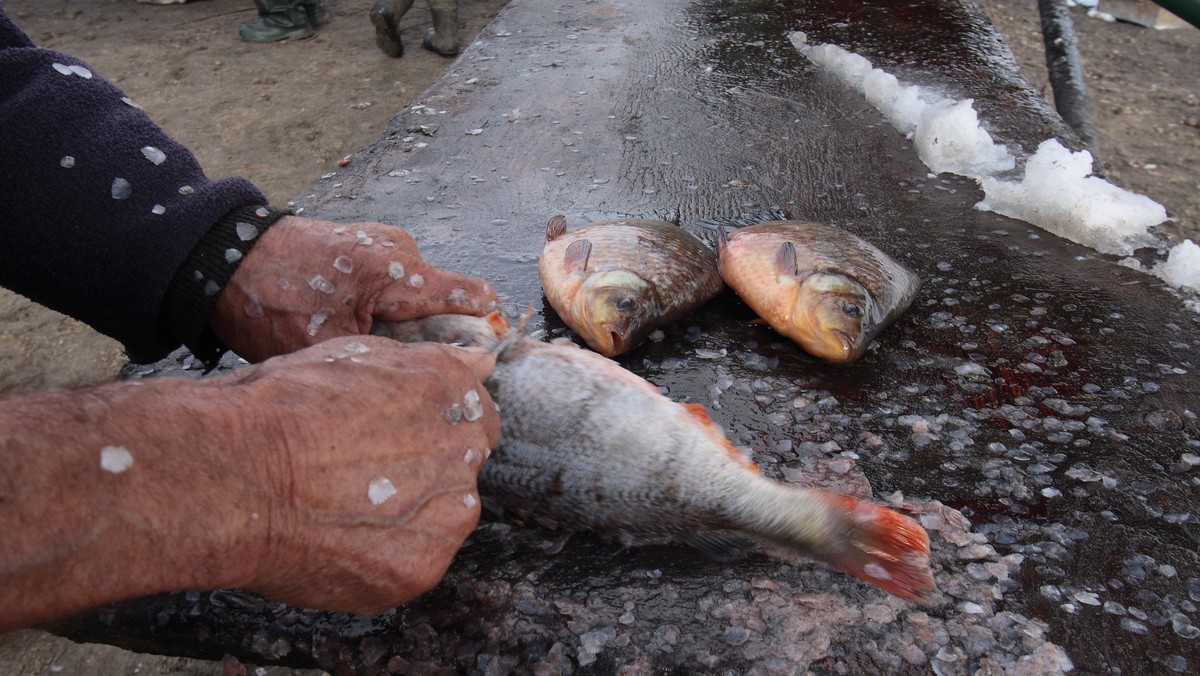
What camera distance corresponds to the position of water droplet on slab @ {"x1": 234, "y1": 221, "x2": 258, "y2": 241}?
87.0 inches

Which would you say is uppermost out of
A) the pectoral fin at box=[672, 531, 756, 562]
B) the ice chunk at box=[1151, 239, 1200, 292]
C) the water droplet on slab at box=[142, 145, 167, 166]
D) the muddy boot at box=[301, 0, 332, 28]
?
the water droplet on slab at box=[142, 145, 167, 166]

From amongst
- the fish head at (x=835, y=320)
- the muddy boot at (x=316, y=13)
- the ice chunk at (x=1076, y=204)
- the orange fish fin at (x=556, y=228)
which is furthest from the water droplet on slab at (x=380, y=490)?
the muddy boot at (x=316, y=13)

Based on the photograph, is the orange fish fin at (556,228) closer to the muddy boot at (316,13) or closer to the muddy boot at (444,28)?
the muddy boot at (444,28)

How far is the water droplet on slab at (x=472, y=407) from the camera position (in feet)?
5.65

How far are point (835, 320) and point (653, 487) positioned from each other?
0.89 meters

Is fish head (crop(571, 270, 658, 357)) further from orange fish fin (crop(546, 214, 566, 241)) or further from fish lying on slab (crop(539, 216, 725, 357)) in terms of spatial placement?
orange fish fin (crop(546, 214, 566, 241))

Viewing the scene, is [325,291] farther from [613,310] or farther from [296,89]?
[296,89]

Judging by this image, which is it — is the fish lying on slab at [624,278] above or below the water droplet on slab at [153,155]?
below

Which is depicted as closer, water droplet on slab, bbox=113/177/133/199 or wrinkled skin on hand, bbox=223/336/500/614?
wrinkled skin on hand, bbox=223/336/500/614

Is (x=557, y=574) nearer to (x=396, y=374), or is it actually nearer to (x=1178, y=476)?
(x=396, y=374)

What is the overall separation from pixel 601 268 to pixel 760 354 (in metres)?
0.58

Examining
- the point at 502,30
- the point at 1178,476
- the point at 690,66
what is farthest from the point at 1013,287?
the point at 502,30

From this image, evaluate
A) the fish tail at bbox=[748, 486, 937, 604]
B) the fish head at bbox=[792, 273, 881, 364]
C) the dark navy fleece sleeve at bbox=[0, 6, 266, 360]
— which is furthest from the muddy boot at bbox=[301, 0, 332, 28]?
the fish tail at bbox=[748, 486, 937, 604]

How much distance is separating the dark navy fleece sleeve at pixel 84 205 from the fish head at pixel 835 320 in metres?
1.70
